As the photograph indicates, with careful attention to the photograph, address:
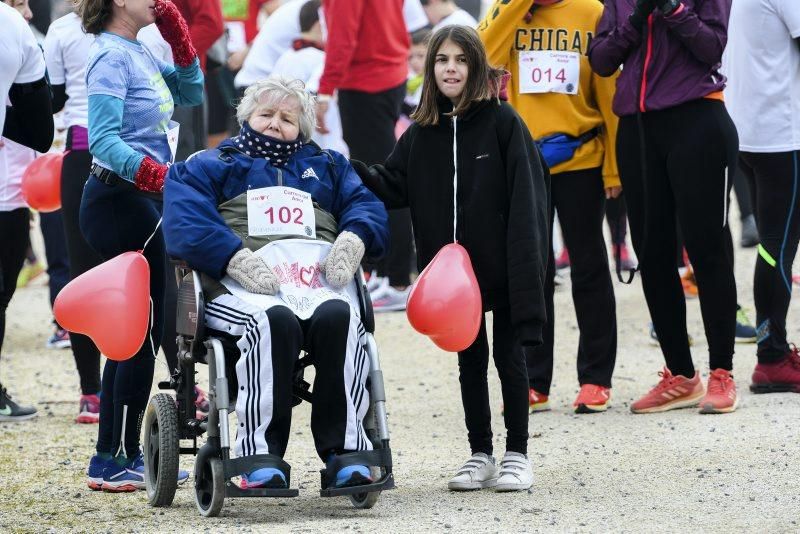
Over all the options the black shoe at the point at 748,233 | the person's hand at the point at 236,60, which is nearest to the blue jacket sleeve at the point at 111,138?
the person's hand at the point at 236,60

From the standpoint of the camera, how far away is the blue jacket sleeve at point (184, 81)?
18.1 feet

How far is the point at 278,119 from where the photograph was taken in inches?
193

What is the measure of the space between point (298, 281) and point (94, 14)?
131 cm

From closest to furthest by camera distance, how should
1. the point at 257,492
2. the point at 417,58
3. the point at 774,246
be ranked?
the point at 257,492 → the point at 774,246 → the point at 417,58

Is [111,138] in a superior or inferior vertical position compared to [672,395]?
superior

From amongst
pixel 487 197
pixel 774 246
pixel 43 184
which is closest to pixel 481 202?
pixel 487 197

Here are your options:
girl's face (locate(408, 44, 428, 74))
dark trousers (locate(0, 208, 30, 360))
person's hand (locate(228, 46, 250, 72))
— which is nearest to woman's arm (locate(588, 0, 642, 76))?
dark trousers (locate(0, 208, 30, 360))

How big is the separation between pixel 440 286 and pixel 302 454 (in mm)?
1364

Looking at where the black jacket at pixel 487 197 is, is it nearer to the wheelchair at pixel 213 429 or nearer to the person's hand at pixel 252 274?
the wheelchair at pixel 213 429

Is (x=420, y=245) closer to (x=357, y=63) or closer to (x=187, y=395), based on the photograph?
(x=187, y=395)

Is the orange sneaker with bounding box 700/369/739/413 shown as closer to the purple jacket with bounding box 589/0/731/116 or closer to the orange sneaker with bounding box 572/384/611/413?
the orange sneaker with bounding box 572/384/611/413

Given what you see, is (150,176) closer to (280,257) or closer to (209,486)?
(280,257)

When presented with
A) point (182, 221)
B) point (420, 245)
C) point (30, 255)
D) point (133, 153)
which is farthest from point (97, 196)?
point (30, 255)

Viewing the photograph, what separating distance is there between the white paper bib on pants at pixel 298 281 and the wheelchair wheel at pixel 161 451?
1.59 feet
